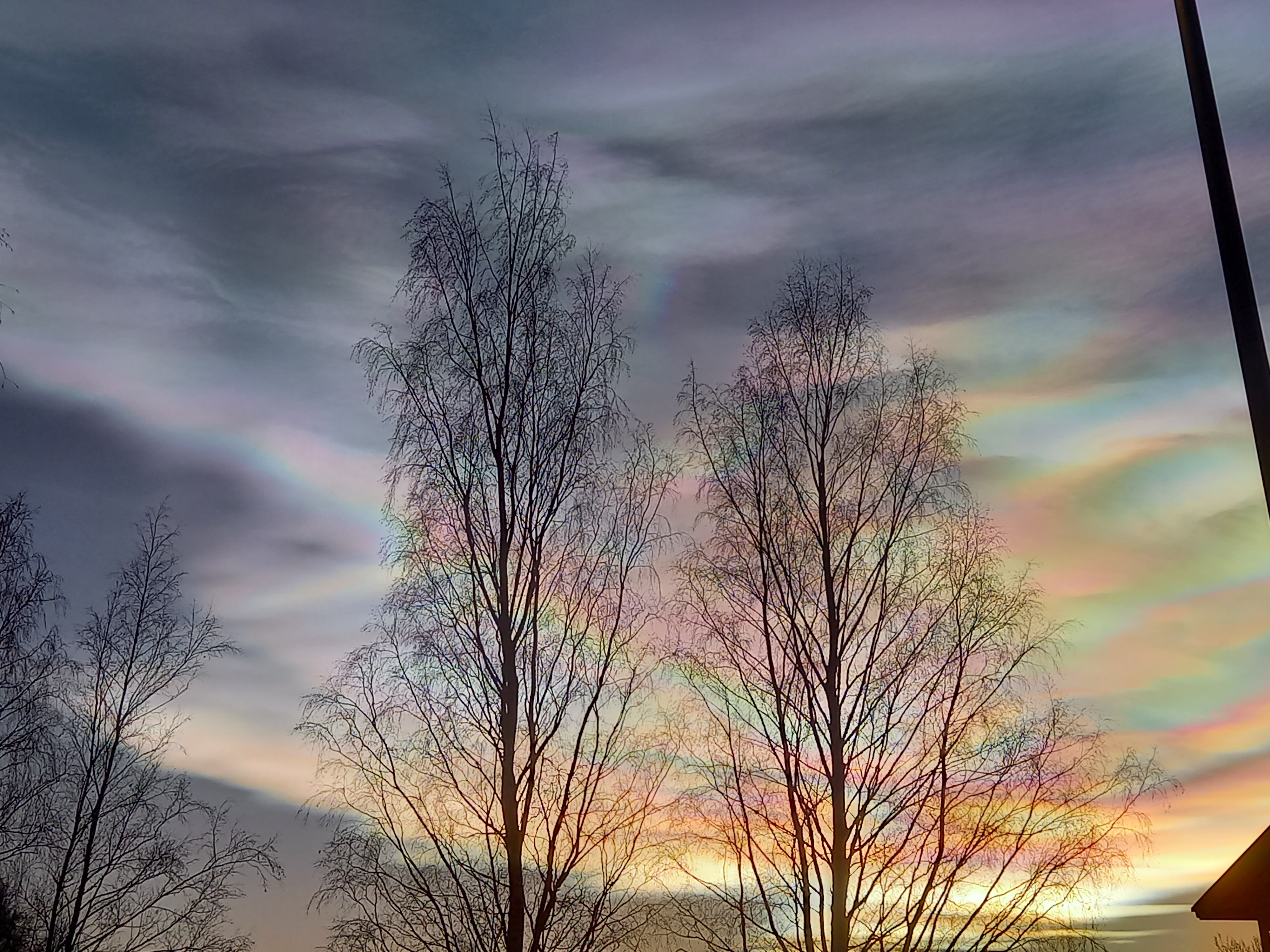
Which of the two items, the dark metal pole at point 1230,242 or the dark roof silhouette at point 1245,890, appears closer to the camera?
the dark metal pole at point 1230,242

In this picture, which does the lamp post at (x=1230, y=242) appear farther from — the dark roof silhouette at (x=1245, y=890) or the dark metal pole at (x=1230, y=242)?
the dark roof silhouette at (x=1245, y=890)

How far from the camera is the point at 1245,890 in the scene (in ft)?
45.7

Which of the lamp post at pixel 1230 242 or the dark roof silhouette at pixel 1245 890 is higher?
the lamp post at pixel 1230 242

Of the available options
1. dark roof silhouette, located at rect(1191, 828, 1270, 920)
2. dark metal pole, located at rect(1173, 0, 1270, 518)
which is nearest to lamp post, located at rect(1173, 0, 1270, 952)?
dark metal pole, located at rect(1173, 0, 1270, 518)

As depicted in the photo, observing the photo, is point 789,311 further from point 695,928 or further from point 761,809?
point 695,928

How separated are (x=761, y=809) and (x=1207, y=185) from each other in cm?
1144

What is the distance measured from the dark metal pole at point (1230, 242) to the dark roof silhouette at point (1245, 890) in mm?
8366

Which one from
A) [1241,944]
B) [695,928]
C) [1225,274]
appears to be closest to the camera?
[1225,274]

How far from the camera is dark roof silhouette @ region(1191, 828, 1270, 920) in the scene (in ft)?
44.3

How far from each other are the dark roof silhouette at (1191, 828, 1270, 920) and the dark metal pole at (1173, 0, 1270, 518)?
8366 mm

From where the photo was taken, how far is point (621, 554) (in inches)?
659

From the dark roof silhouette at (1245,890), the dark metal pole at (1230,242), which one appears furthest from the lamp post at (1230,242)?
the dark roof silhouette at (1245,890)

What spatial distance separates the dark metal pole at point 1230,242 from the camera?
6938 millimetres

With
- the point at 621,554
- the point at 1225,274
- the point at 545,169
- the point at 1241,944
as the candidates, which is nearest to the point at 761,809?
the point at 621,554
